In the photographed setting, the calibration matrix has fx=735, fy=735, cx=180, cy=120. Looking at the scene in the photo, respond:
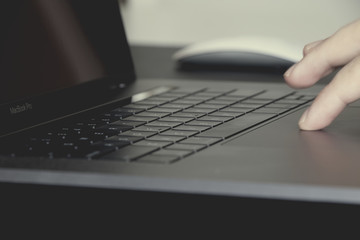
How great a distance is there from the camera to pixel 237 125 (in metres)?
0.72

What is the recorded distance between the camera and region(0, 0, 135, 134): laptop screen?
0.76 metres

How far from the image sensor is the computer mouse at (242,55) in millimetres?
1133

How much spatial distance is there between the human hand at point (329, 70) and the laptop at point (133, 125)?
0.02 m

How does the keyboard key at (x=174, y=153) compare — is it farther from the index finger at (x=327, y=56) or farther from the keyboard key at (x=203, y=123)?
the index finger at (x=327, y=56)

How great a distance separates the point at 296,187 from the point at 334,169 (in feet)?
0.19

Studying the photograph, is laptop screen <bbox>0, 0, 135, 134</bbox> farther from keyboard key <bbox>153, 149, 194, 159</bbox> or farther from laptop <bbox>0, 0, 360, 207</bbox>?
keyboard key <bbox>153, 149, 194, 159</bbox>

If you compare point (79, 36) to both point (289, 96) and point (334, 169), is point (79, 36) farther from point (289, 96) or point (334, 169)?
point (334, 169)

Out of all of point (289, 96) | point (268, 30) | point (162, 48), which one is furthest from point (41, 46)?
point (268, 30)

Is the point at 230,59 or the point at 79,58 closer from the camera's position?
the point at 79,58

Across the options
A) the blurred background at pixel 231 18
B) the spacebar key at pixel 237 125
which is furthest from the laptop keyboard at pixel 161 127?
the blurred background at pixel 231 18

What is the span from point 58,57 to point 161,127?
0.72ft

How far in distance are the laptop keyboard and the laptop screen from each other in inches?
2.4

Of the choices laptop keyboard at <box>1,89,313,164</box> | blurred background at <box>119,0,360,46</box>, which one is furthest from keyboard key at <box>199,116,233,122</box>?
blurred background at <box>119,0,360,46</box>

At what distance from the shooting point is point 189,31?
187cm
